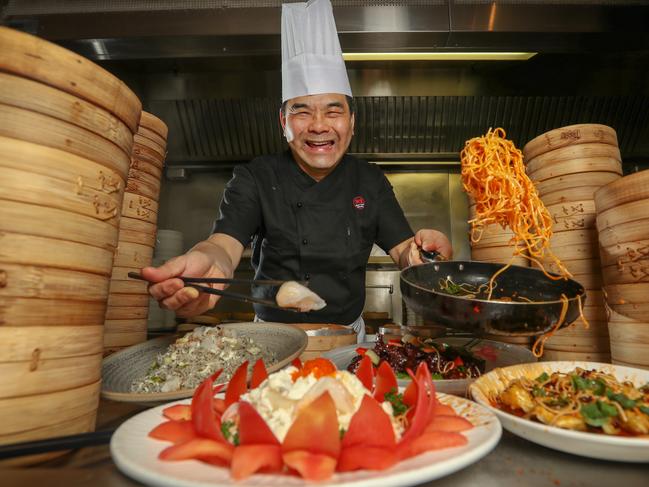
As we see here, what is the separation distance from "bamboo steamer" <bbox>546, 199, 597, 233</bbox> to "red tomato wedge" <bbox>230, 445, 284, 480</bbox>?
83.8 inches

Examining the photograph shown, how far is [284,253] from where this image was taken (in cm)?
305

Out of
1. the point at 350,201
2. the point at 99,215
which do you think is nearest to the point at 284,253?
the point at 350,201

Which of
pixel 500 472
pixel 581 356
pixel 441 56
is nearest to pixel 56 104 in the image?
pixel 500 472

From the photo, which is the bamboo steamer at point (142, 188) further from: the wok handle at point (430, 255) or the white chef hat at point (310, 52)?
the wok handle at point (430, 255)

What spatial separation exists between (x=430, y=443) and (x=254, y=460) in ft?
1.17

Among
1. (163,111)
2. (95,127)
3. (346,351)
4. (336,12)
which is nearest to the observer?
(95,127)

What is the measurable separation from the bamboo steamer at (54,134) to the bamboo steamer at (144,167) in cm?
123

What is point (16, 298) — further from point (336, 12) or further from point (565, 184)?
point (336, 12)

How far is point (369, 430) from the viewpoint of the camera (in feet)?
2.60

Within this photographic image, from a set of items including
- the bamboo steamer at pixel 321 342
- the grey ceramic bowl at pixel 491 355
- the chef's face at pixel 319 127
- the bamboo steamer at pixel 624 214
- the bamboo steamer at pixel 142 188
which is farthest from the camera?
the chef's face at pixel 319 127

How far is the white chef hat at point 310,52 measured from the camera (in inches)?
112

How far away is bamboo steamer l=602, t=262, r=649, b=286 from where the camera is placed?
5.29 feet

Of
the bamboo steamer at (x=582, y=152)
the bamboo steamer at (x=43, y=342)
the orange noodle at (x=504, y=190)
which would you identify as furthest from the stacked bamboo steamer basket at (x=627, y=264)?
the bamboo steamer at (x=43, y=342)

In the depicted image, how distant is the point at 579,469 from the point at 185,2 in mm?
4159
